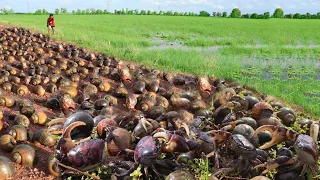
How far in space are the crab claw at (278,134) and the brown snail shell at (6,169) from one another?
2.82m

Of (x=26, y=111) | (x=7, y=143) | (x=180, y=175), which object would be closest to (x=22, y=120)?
(x=26, y=111)

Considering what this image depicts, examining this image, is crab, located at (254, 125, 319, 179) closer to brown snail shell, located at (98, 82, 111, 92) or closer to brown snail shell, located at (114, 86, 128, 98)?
brown snail shell, located at (114, 86, 128, 98)

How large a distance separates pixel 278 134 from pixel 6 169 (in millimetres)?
3037

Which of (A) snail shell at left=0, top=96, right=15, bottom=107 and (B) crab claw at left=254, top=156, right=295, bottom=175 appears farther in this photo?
(A) snail shell at left=0, top=96, right=15, bottom=107

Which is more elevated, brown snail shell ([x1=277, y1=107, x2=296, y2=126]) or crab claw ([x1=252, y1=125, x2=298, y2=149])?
crab claw ([x1=252, y1=125, x2=298, y2=149])

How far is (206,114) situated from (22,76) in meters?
5.43

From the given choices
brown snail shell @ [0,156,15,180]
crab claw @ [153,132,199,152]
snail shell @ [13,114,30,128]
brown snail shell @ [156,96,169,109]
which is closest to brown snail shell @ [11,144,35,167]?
brown snail shell @ [0,156,15,180]

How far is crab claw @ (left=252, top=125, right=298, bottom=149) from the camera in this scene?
3343 millimetres

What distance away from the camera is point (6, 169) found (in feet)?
12.7

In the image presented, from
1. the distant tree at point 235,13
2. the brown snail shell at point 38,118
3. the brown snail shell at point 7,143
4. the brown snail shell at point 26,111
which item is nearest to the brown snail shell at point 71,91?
the brown snail shell at point 26,111

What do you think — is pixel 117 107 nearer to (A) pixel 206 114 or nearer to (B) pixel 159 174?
(A) pixel 206 114

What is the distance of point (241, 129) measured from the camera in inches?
142

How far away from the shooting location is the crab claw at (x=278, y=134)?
11.0ft

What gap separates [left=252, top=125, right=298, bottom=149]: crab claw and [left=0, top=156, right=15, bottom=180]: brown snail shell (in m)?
2.82
